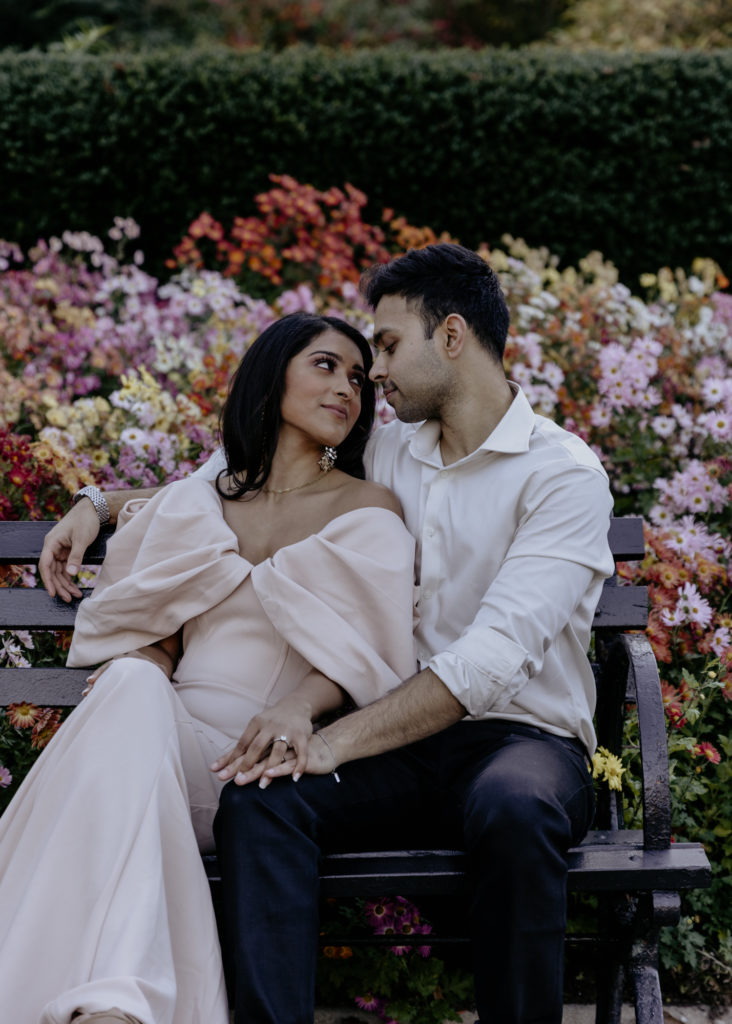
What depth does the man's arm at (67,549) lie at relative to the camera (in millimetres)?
2893

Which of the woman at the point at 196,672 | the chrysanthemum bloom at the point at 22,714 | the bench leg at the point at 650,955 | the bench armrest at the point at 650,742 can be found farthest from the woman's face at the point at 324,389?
the bench leg at the point at 650,955

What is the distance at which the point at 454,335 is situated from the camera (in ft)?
9.45

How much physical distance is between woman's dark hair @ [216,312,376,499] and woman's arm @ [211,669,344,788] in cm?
79

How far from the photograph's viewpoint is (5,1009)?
2016 mm

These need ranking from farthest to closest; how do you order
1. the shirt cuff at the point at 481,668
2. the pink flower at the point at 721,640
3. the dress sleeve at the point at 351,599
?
the pink flower at the point at 721,640, the dress sleeve at the point at 351,599, the shirt cuff at the point at 481,668

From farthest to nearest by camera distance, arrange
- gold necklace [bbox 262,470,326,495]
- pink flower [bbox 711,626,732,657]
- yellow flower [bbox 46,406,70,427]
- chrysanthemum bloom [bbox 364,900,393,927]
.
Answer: yellow flower [bbox 46,406,70,427]
pink flower [bbox 711,626,732,657]
gold necklace [bbox 262,470,326,495]
chrysanthemum bloom [bbox 364,900,393,927]

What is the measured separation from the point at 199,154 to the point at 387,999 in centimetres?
533

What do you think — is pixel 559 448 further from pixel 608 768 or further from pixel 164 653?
pixel 164 653

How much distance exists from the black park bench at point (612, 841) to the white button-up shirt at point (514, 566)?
0.67 feet

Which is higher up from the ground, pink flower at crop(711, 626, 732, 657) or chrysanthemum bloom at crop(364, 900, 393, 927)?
pink flower at crop(711, 626, 732, 657)

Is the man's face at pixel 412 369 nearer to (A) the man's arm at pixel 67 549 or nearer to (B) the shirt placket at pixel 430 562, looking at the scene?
(B) the shirt placket at pixel 430 562

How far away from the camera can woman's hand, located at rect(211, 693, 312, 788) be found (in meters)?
2.31

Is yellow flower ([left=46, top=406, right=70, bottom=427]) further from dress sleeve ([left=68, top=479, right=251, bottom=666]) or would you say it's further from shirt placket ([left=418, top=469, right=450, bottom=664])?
shirt placket ([left=418, top=469, right=450, bottom=664])

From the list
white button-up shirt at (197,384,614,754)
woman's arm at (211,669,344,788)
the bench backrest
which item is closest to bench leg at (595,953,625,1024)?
white button-up shirt at (197,384,614,754)
